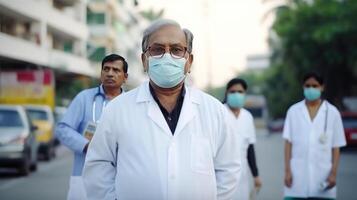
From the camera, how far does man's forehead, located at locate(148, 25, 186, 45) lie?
11.0 ft

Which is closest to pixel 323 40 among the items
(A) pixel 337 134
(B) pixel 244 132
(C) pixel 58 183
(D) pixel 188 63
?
(C) pixel 58 183

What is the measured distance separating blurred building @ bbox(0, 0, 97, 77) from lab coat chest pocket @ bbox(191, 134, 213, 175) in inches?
893

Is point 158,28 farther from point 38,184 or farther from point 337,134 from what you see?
point 38,184

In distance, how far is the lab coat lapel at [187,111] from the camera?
3.24 meters

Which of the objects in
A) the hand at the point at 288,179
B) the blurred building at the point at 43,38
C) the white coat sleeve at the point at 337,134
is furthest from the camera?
the blurred building at the point at 43,38

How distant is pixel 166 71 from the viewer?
10.9 feet

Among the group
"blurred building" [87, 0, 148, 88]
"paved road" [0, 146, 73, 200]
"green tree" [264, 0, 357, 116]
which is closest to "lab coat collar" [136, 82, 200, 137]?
"paved road" [0, 146, 73, 200]

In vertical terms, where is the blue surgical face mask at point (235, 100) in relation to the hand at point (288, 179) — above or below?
above

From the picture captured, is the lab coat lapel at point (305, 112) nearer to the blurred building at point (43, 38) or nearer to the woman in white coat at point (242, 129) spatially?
the woman in white coat at point (242, 129)

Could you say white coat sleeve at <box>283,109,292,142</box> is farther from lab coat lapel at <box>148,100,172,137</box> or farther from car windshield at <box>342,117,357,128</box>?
car windshield at <box>342,117,357,128</box>

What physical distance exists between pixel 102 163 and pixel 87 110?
204cm

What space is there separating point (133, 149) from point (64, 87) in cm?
4000

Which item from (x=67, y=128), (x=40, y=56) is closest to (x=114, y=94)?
(x=67, y=128)

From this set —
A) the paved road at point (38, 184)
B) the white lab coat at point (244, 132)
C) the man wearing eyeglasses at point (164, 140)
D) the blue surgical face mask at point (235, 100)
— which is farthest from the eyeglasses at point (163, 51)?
the paved road at point (38, 184)
